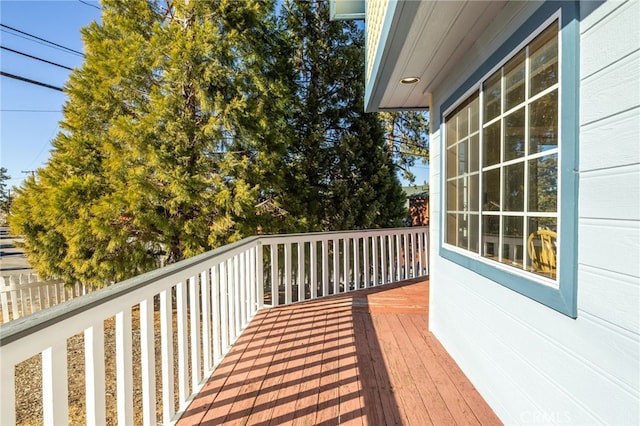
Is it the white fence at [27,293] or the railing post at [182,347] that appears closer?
the railing post at [182,347]

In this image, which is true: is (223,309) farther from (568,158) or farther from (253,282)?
(568,158)

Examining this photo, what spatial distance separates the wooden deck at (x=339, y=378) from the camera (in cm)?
193

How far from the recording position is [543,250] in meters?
1.54

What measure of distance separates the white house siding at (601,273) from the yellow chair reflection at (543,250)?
0.17m

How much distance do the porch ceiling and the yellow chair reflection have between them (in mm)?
1227

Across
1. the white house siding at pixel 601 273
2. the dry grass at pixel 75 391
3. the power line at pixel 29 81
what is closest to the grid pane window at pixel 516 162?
the white house siding at pixel 601 273

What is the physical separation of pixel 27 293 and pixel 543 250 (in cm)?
825

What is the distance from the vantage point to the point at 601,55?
3.83 ft

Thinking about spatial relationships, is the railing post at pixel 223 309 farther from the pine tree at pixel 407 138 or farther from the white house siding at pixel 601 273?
the pine tree at pixel 407 138

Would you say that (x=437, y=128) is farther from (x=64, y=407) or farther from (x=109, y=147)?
(x=109, y=147)

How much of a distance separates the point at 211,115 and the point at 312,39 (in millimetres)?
3689

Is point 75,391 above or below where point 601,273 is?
below

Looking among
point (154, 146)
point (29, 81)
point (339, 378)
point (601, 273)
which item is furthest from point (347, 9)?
point (29, 81)

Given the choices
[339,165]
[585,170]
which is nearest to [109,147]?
[339,165]
